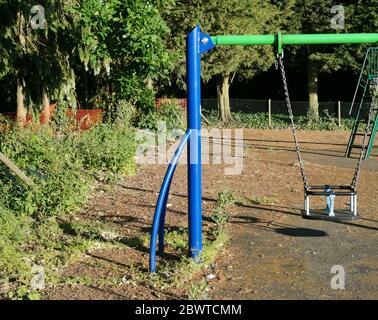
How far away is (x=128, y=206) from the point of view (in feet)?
27.5

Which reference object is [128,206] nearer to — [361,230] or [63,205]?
[63,205]

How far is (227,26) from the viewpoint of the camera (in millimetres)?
21938

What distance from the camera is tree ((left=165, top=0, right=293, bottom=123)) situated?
21203mm

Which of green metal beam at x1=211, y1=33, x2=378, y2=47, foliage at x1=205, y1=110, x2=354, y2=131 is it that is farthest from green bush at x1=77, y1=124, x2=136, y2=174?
foliage at x1=205, y1=110, x2=354, y2=131

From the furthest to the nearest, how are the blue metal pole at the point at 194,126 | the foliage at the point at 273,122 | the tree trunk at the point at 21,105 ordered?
the foliage at the point at 273,122, the tree trunk at the point at 21,105, the blue metal pole at the point at 194,126

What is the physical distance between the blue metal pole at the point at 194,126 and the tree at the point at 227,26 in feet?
44.3

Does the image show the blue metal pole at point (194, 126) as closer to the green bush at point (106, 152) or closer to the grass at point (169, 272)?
the grass at point (169, 272)

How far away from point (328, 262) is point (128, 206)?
3.40 m

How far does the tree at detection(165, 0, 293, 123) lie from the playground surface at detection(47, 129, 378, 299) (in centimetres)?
979

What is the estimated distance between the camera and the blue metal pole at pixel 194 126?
5.79 m

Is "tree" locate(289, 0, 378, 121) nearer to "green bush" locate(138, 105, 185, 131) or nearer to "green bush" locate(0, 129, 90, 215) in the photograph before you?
"green bush" locate(138, 105, 185, 131)

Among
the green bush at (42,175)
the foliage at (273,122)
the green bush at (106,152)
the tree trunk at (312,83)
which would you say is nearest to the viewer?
the green bush at (42,175)

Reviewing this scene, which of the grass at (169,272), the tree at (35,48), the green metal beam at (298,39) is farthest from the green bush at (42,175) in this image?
the green metal beam at (298,39)

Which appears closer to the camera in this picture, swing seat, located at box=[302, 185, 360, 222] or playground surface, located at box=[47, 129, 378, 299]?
playground surface, located at box=[47, 129, 378, 299]
